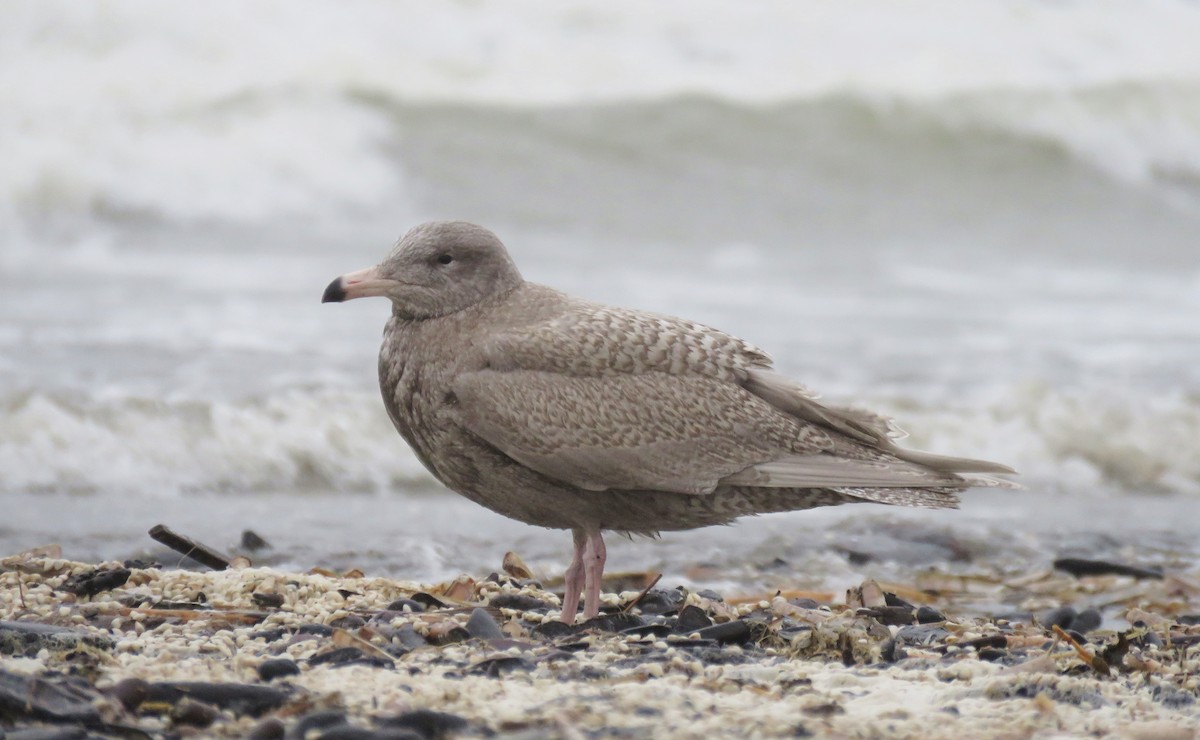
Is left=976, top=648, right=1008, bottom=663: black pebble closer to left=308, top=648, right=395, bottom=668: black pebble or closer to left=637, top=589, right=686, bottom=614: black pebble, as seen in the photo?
left=637, top=589, right=686, bottom=614: black pebble

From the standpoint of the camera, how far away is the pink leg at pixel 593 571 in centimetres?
550

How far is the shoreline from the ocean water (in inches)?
59.7

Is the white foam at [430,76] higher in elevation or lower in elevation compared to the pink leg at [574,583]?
higher

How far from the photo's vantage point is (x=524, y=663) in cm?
462

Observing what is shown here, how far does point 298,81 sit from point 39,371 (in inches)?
356

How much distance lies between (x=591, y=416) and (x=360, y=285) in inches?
38.2

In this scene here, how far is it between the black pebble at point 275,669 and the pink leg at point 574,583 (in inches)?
49.8

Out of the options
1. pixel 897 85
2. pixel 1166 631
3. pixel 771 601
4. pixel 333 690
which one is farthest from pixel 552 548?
pixel 897 85

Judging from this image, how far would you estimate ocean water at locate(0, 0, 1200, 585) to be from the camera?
853 cm

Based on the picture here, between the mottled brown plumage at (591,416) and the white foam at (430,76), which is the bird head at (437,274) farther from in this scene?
the white foam at (430,76)

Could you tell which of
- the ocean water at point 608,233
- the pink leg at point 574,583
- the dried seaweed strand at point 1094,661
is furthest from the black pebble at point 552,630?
the ocean water at point 608,233

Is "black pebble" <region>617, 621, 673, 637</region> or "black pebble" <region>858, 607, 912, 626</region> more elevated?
"black pebble" <region>858, 607, 912, 626</region>

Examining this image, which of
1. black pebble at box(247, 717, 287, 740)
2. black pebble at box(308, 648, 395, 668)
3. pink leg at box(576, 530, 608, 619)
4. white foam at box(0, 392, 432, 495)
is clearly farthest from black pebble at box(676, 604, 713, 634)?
white foam at box(0, 392, 432, 495)

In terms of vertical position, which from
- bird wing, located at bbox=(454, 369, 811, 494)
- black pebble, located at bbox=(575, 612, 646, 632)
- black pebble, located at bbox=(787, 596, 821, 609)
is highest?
bird wing, located at bbox=(454, 369, 811, 494)
